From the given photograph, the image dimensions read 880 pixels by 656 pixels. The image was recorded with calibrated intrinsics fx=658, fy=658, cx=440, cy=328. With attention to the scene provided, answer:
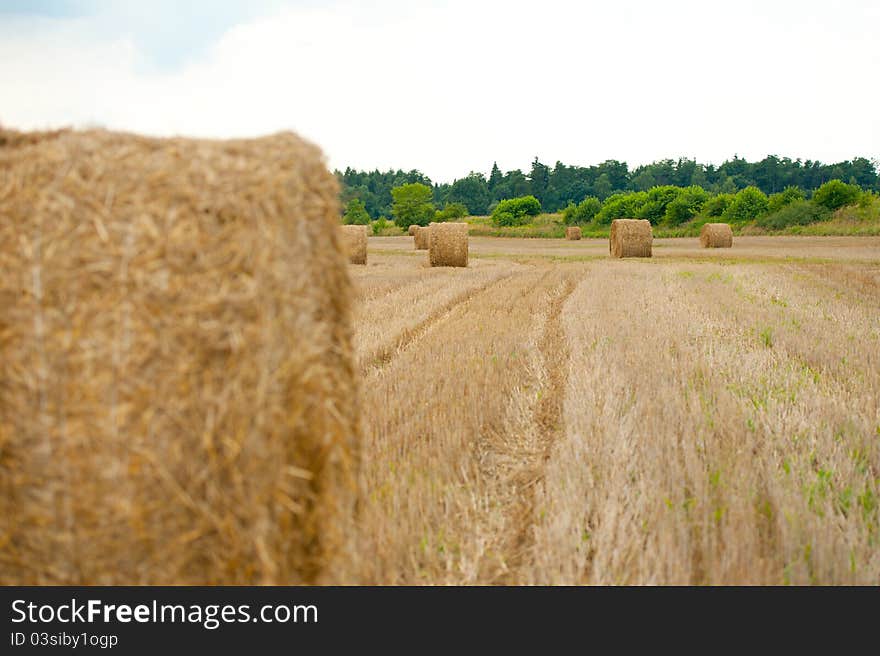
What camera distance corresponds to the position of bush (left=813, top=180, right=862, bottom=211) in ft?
168

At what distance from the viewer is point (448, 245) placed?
70.9 ft

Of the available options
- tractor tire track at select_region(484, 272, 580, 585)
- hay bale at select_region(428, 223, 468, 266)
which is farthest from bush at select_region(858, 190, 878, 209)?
tractor tire track at select_region(484, 272, 580, 585)

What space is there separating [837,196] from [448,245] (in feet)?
143

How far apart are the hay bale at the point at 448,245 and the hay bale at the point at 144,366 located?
19151 millimetres

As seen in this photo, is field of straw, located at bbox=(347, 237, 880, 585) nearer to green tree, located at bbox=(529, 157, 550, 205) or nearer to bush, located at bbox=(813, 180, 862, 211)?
bush, located at bbox=(813, 180, 862, 211)

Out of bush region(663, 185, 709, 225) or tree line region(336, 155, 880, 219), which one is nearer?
bush region(663, 185, 709, 225)

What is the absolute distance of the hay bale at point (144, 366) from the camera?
243cm

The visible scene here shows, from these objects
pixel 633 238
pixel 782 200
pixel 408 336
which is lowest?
pixel 408 336

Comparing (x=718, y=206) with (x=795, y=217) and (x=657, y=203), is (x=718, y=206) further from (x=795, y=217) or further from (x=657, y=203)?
(x=795, y=217)

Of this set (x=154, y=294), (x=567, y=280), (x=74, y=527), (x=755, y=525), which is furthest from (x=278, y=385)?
(x=567, y=280)

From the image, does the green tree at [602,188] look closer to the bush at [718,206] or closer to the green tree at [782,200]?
the bush at [718,206]

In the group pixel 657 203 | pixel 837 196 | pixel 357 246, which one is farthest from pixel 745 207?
→ pixel 357 246

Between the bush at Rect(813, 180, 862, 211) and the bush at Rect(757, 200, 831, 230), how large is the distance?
109 inches

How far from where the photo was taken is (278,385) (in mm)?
2553
